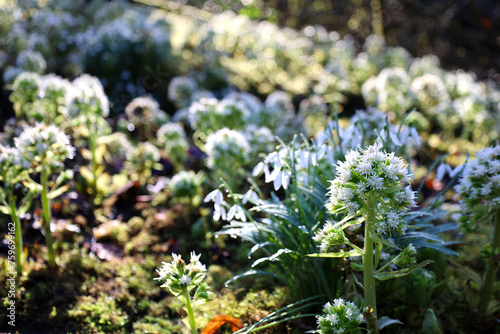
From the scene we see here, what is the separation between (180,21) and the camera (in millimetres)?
7527

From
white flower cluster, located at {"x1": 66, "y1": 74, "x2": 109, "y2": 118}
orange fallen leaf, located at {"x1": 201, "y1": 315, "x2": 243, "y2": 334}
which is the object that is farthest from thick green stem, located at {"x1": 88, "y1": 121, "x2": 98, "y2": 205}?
orange fallen leaf, located at {"x1": 201, "y1": 315, "x2": 243, "y2": 334}

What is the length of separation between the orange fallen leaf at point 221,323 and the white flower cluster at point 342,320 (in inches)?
22.7

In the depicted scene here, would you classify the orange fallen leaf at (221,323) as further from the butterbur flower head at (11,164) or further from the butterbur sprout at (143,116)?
the butterbur sprout at (143,116)

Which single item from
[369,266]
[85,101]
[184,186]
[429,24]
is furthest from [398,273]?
[429,24]

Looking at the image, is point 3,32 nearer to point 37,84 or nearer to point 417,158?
point 37,84

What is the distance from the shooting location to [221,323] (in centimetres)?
220

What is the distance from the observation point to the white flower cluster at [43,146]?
2.36 m

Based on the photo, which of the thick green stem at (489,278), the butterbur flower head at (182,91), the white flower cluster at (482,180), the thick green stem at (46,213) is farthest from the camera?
the butterbur flower head at (182,91)

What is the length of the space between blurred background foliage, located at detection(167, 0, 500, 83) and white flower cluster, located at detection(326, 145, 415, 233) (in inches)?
313

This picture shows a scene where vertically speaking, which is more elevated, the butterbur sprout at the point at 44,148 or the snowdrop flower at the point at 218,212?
the butterbur sprout at the point at 44,148

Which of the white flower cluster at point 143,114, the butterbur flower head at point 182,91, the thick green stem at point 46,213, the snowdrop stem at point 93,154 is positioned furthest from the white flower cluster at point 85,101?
the butterbur flower head at point 182,91

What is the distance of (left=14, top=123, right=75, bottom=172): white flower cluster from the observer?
93.0 inches

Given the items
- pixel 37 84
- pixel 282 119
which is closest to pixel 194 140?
pixel 282 119

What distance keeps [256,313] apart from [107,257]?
1.08 metres
